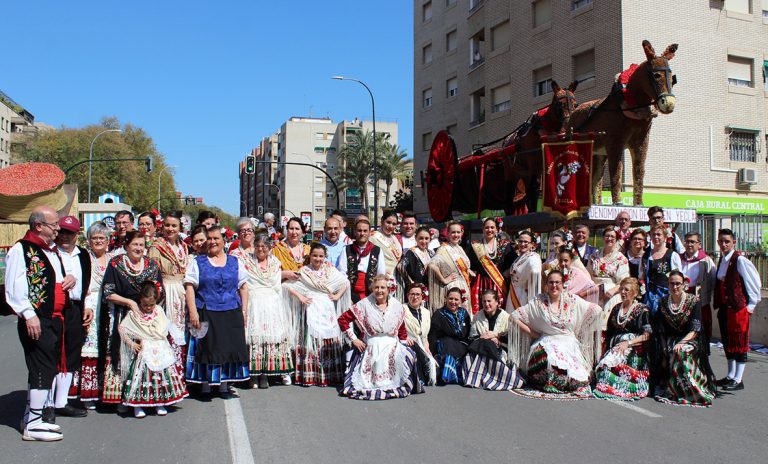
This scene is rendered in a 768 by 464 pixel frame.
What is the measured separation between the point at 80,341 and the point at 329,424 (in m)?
2.21

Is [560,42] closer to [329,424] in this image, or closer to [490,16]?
[490,16]

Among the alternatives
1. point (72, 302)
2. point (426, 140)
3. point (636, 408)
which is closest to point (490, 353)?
point (636, 408)

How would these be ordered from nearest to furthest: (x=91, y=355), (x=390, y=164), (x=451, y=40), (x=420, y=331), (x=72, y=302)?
(x=72, y=302), (x=91, y=355), (x=420, y=331), (x=451, y=40), (x=390, y=164)

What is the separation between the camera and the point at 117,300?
5637mm

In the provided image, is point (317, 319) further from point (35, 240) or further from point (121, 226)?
point (35, 240)

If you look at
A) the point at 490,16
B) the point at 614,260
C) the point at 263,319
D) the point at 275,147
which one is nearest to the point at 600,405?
the point at 614,260

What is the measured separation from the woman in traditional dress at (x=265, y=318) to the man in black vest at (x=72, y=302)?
1.54 meters

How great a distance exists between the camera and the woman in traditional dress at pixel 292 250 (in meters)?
7.39

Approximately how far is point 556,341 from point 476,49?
24695 mm

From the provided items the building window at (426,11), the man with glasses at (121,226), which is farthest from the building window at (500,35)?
the man with glasses at (121,226)

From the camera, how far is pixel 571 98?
36.9 ft

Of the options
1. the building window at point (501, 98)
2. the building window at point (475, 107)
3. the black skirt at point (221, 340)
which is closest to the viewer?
the black skirt at point (221, 340)

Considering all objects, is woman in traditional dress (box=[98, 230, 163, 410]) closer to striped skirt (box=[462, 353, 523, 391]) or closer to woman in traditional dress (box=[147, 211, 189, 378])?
woman in traditional dress (box=[147, 211, 189, 378])

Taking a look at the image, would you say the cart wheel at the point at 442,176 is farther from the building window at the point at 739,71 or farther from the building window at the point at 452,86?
the building window at the point at 452,86
